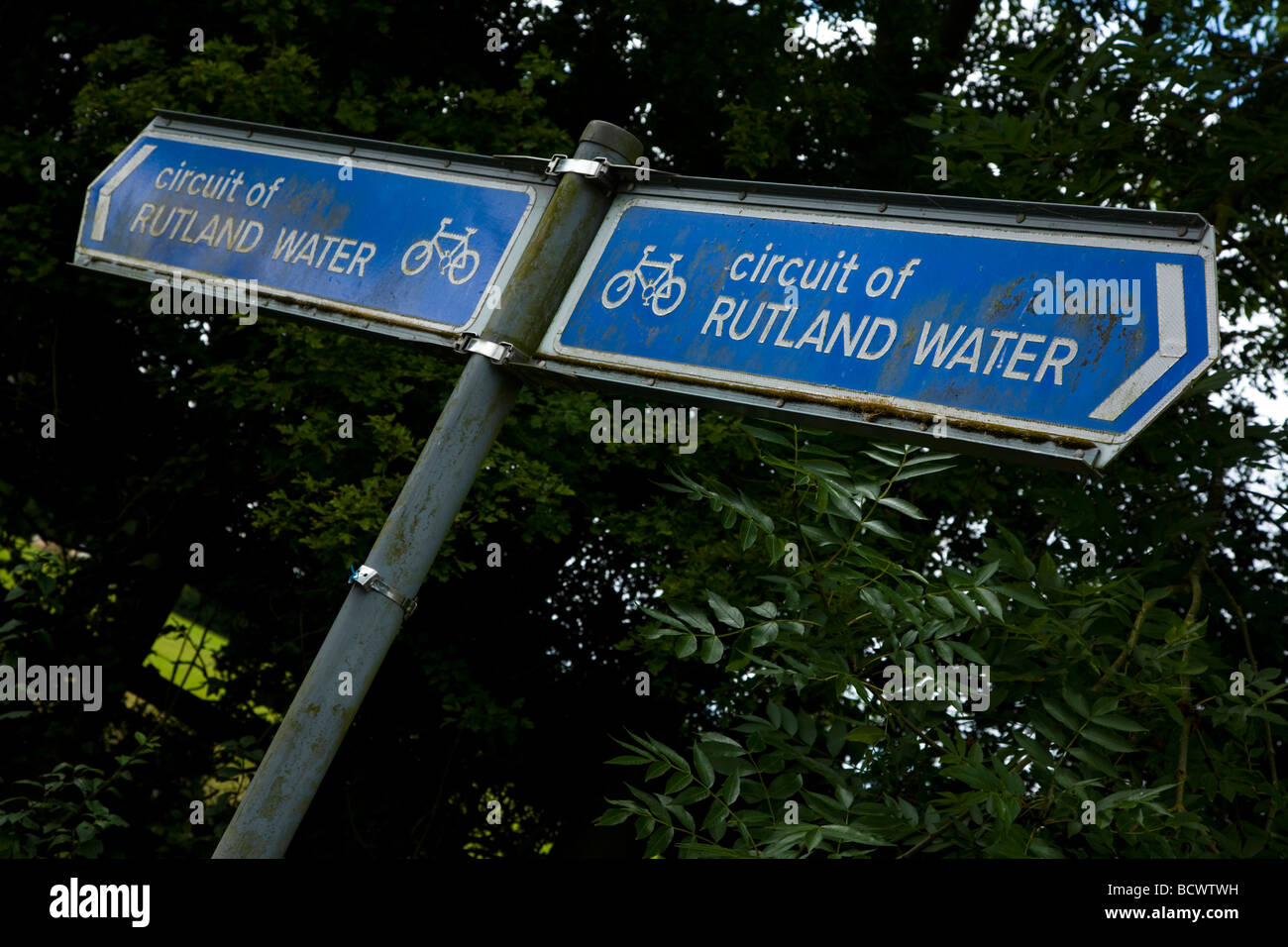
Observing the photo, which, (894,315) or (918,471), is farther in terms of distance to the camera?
(918,471)

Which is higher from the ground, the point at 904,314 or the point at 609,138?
the point at 609,138

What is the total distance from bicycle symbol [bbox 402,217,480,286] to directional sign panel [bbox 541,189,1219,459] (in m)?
0.20

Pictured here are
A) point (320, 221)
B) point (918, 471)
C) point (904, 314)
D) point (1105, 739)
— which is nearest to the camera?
point (904, 314)

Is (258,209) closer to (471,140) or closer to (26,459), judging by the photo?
(471,140)

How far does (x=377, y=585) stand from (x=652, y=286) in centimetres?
66

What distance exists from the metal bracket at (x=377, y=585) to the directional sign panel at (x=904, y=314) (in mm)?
459

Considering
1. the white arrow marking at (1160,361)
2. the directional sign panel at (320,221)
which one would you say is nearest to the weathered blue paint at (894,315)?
the white arrow marking at (1160,361)

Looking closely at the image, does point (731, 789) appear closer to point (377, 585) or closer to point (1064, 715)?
point (1064, 715)

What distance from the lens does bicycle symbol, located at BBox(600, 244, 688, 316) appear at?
1828mm

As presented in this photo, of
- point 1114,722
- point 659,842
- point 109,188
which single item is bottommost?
point 659,842

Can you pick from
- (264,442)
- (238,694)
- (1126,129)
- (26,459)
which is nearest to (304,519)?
(264,442)

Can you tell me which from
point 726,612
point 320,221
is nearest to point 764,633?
point 726,612

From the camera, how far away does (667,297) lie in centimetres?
183

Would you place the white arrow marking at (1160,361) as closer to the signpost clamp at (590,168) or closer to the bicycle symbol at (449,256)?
the signpost clamp at (590,168)
